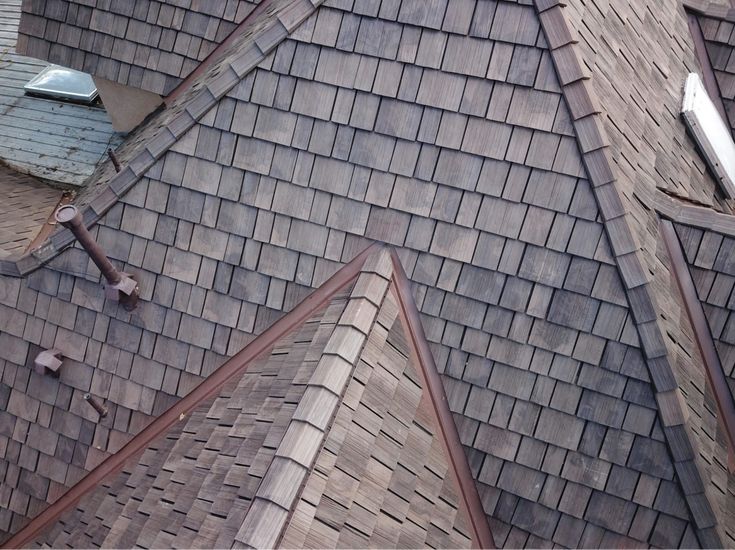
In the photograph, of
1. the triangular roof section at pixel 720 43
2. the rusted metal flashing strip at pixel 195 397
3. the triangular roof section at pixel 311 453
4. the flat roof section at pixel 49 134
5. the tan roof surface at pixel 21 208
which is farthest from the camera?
the flat roof section at pixel 49 134

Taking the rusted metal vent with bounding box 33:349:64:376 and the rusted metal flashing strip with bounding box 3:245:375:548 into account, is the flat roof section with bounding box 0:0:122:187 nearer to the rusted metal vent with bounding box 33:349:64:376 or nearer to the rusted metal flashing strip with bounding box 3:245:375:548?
the rusted metal vent with bounding box 33:349:64:376

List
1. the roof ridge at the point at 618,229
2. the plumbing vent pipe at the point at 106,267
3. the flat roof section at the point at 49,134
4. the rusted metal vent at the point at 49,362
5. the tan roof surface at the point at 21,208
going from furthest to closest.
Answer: the flat roof section at the point at 49,134 → the tan roof surface at the point at 21,208 → the rusted metal vent at the point at 49,362 → the plumbing vent pipe at the point at 106,267 → the roof ridge at the point at 618,229

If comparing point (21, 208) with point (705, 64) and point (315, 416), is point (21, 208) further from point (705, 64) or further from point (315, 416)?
point (705, 64)

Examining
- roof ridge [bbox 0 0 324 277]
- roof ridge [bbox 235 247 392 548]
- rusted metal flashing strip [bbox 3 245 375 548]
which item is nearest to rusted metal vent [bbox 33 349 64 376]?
roof ridge [bbox 0 0 324 277]

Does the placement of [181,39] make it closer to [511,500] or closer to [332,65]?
[332,65]

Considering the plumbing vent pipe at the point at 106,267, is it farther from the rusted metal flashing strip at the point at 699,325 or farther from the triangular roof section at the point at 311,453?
the rusted metal flashing strip at the point at 699,325

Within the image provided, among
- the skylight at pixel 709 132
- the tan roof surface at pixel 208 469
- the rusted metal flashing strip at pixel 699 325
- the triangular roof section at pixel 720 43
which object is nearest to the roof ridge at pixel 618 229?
the rusted metal flashing strip at pixel 699 325
